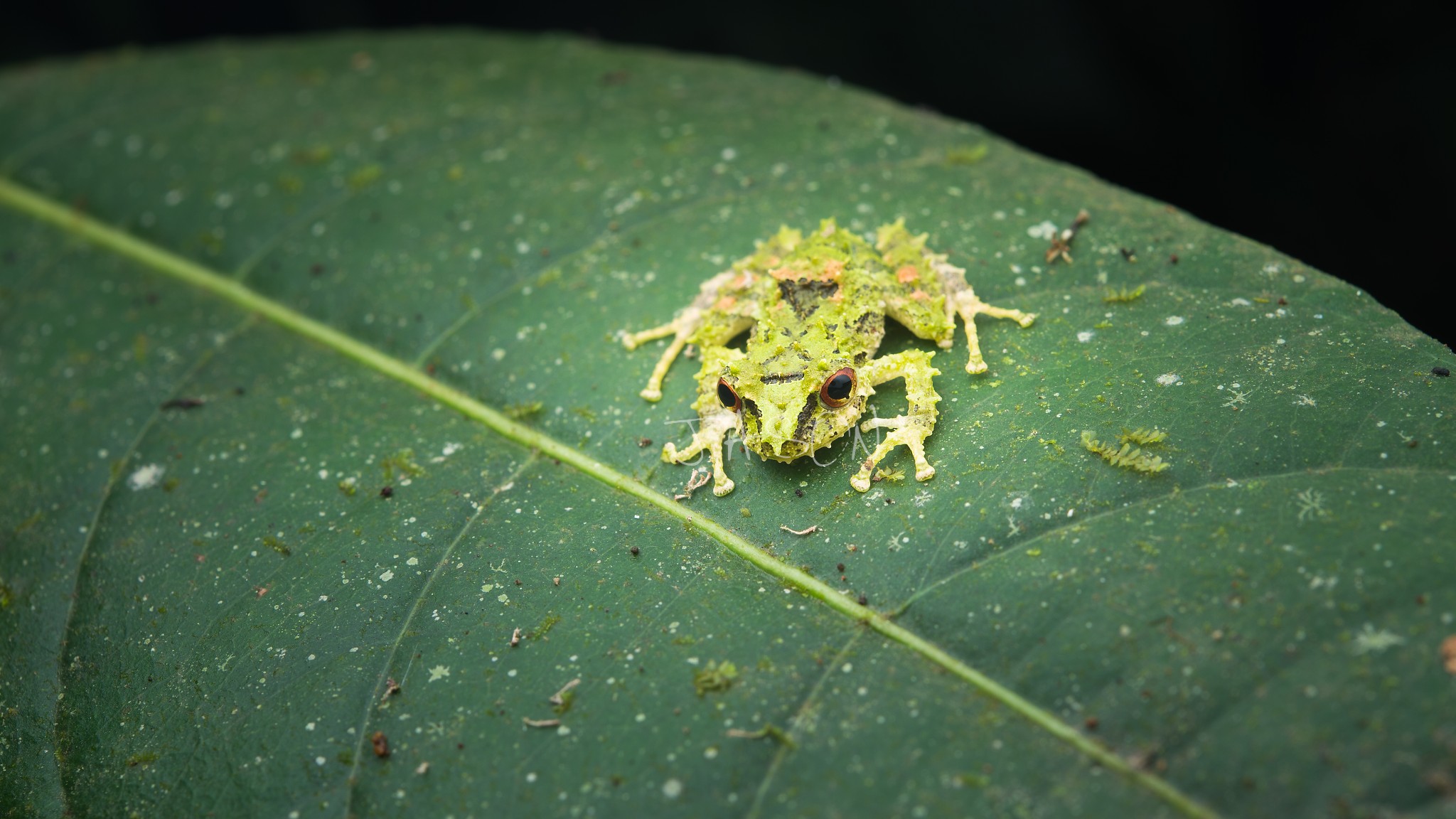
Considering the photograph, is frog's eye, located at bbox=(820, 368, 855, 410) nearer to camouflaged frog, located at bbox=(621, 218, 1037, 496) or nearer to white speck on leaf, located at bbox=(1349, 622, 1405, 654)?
camouflaged frog, located at bbox=(621, 218, 1037, 496)

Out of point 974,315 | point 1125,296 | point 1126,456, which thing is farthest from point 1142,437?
point 974,315

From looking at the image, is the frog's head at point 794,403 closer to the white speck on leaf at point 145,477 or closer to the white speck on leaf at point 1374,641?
the white speck on leaf at point 1374,641

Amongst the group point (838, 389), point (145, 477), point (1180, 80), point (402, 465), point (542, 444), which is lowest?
point (145, 477)

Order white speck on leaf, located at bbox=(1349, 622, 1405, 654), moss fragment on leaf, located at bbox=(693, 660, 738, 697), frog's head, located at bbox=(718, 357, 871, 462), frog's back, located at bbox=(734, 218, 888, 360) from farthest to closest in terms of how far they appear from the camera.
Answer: frog's back, located at bbox=(734, 218, 888, 360)
frog's head, located at bbox=(718, 357, 871, 462)
moss fragment on leaf, located at bbox=(693, 660, 738, 697)
white speck on leaf, located at bbox=(1349, 622, 1405, 654)

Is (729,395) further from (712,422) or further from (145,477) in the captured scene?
(145,477)

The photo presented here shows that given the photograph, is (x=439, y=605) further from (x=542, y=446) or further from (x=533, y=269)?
(x=533, y=269)

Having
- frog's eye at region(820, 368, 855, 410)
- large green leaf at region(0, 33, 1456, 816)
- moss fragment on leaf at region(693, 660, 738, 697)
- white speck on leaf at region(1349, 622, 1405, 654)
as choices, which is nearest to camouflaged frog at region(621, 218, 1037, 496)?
frog's eye at region(820, 368, 855, 410)
